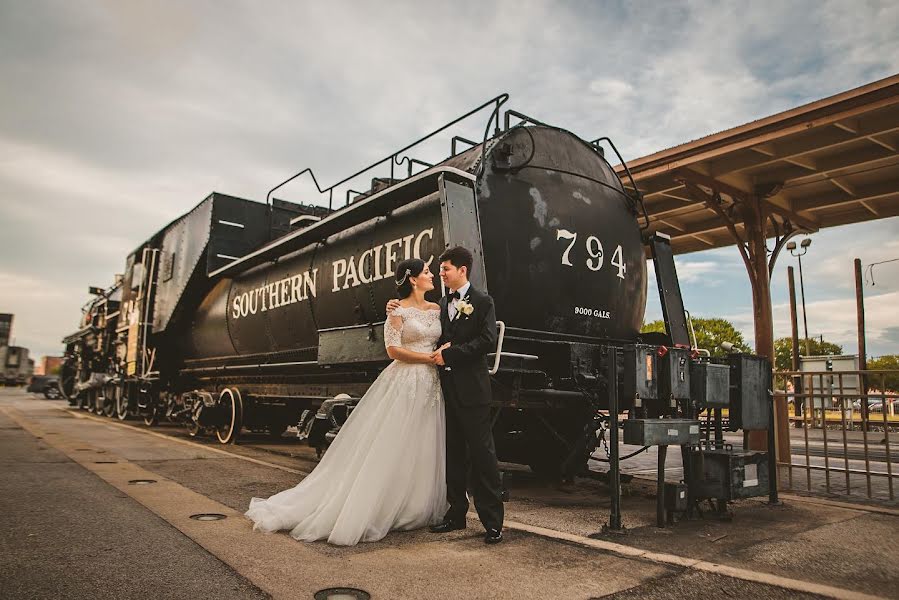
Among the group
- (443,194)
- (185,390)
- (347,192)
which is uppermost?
(347,192)

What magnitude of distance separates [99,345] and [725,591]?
18.5 metres

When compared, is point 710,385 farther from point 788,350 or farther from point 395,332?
point 788,350

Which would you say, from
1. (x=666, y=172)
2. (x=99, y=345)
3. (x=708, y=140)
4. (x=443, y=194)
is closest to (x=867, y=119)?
(x=708, y=140)

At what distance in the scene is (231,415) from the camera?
9.80 metres

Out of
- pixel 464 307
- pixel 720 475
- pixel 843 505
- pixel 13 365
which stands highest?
pixel 13 365

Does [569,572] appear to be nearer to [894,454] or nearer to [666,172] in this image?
[666,172]

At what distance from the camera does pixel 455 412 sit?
4.15m

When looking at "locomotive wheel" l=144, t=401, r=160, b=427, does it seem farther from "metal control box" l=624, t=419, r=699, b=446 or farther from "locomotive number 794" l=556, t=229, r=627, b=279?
"metal control box" l=624, t=419, r=699, b=446

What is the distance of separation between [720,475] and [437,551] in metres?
2.42

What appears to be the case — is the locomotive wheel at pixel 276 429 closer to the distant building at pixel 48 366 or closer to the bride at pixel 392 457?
the bride at pixel 392 457

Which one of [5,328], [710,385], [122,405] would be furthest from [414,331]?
[5,328]

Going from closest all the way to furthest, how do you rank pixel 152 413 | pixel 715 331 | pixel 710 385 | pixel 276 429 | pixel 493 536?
pixel 493 536
pixel 710 385
pixel 276 429
pixel 152 413
pixel 715 331

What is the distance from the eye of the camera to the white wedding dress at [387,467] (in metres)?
3.92

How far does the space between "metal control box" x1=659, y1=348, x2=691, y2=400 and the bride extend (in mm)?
1814
